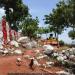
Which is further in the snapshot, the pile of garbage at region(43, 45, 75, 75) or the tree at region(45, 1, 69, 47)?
the tree at region(45, 1, 69, 47)

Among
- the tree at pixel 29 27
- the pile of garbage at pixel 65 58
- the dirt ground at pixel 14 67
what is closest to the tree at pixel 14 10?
the tree at pixel 29 27

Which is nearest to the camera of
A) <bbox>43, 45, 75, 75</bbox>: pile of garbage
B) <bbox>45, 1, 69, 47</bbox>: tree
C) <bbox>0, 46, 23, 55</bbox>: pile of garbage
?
<bbox>43, 45, 75, 75</bbox>: pile of garbage

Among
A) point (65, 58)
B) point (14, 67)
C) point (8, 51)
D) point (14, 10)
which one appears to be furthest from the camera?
point (14, 10)

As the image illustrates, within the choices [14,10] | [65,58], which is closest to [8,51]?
[65,58]

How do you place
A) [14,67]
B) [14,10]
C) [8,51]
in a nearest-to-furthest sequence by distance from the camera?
[14,67]
[8,51]
[14,10]

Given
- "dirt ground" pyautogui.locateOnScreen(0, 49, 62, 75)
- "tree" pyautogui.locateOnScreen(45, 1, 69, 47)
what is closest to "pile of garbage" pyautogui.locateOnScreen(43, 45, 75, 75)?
"dirt ground" pyautogui.locateOnScreen(0, 49, 62, 75)

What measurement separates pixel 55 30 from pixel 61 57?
26.0m

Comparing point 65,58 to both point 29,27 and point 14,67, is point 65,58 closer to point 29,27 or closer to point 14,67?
point 14,67

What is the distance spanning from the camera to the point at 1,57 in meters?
21.0

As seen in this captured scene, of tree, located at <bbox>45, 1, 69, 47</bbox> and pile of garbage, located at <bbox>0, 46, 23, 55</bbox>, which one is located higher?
tree, located at <bbox>45, 1, 69, 47</bbox>

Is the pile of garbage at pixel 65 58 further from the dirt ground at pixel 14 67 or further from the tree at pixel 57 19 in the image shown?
the tree at pixel 57 19

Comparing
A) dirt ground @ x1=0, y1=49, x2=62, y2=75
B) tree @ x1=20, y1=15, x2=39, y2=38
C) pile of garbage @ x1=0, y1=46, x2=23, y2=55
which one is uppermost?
tree @ x1=20, y1=15, x2=39, y2=38

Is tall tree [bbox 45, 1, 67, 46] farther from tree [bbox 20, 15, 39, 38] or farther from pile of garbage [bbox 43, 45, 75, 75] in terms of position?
pile of garbage [bbox 43, 45, 75, 75]

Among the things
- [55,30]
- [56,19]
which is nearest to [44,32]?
[55,30]
